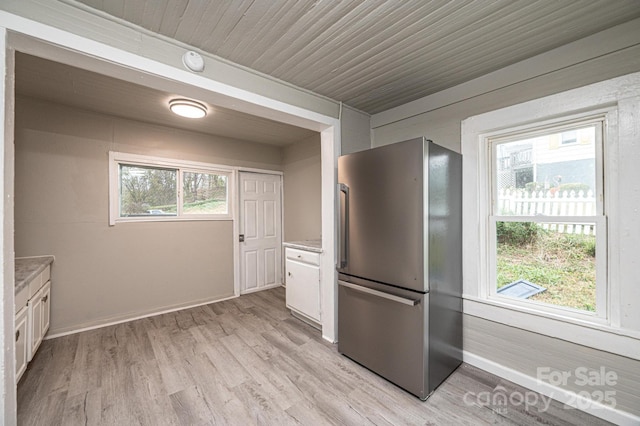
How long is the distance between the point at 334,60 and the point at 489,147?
1.53 metres

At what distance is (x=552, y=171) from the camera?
1906 millimetres

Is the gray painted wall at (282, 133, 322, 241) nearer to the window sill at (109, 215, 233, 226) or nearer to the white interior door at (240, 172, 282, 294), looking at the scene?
the white interior door at (240, 172, 282, 294)

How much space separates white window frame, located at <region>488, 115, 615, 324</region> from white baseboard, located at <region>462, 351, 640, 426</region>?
0.52 metres

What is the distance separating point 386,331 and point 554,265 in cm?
139

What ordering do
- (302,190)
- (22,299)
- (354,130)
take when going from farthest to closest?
(302,190)
(354,130)
(22,299)

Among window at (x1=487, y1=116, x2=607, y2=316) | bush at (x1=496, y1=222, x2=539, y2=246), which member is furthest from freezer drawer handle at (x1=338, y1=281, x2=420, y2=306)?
bush at (x1=496, y1=222, x2=539, y2=246)

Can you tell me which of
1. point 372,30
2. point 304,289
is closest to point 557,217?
point 372,30

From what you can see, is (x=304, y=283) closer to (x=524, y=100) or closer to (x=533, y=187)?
(x=533, y=187)

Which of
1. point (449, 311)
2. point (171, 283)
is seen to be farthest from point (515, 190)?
point (171, 283)

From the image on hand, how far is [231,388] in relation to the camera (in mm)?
1918

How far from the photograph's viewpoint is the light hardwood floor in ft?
5.34

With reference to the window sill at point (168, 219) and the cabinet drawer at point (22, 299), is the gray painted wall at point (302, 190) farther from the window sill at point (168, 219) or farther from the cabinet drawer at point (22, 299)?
the cabinet drawer at point (22, 299)

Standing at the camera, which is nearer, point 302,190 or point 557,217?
point 557,217

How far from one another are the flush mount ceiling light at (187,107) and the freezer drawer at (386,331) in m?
2.33
